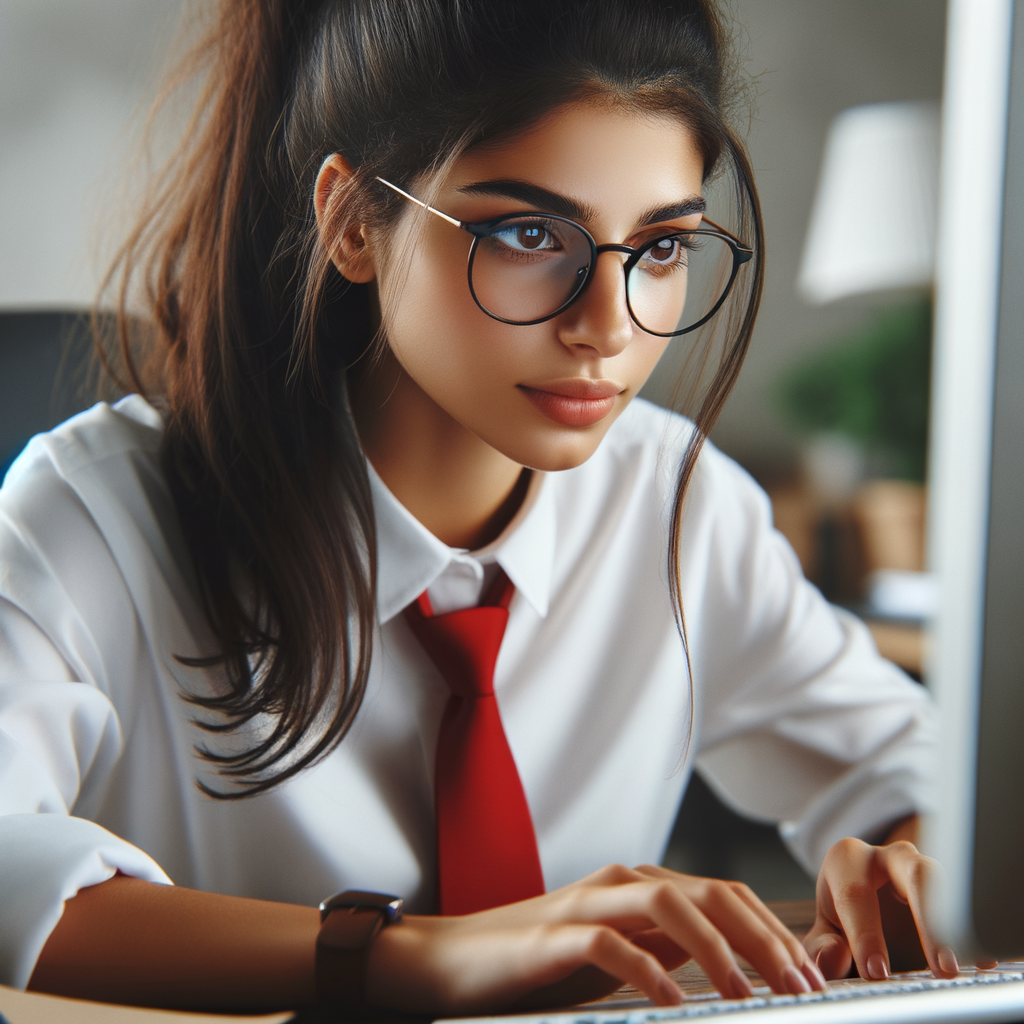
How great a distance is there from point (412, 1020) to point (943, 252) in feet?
1.16

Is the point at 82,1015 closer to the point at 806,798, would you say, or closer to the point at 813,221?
→ the point at 806,798

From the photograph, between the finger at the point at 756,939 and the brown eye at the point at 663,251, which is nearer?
the finger at the point at 756,939

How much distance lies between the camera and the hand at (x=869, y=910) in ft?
1.52

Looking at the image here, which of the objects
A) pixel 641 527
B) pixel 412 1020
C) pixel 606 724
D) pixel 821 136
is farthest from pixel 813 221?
pixel 412 1020

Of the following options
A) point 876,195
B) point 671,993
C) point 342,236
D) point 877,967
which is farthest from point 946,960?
point 876,195

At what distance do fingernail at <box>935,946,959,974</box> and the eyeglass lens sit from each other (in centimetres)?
32

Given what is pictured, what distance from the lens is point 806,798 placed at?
79 cm

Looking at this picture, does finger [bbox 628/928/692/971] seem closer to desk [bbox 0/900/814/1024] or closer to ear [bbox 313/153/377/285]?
desk [bbox 0/900/814/1024]

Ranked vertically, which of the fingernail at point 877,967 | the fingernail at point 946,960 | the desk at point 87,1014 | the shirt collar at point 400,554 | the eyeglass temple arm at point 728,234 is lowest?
the fingernail at point 877,967

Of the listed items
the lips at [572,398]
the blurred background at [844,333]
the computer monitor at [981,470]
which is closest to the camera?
the computer monitor at [981,470]

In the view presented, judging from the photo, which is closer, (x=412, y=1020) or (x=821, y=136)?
(x=412, y=1020)

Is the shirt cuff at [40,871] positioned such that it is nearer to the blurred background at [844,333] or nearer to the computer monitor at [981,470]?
the computer monitor at [981,470]

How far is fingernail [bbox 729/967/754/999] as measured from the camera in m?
0.34

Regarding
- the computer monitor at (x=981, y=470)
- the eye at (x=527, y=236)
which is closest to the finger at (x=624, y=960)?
the computer monitor at (x=981, y=470)
